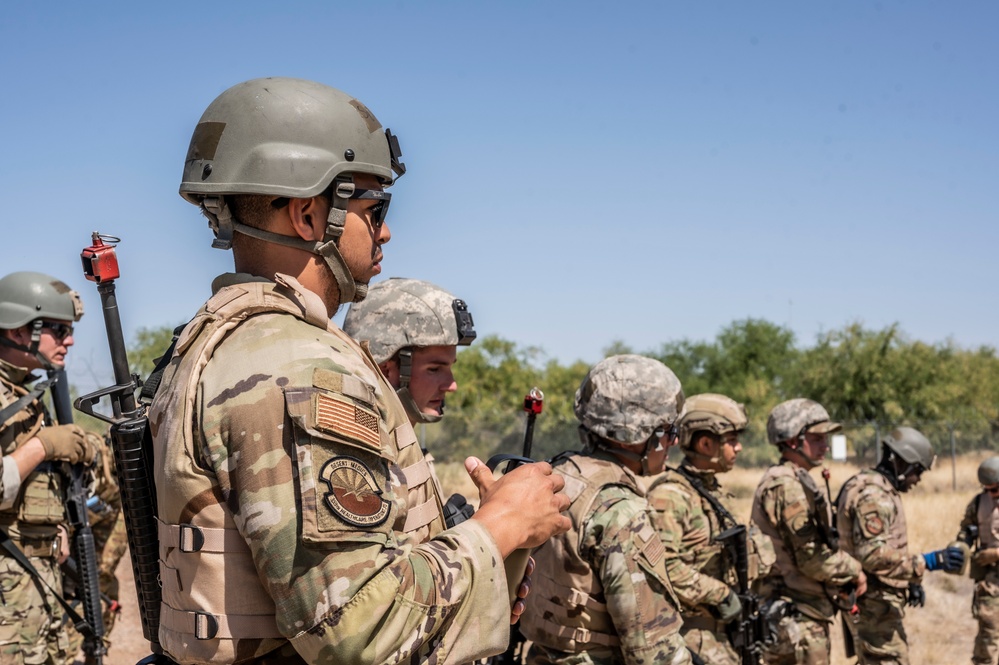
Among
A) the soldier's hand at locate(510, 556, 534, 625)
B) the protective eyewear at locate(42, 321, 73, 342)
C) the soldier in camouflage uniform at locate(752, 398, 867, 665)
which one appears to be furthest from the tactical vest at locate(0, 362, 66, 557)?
the soldier in camouflage uniform at locate(752, 398, 867, 665)

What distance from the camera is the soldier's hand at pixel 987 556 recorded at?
991 cm

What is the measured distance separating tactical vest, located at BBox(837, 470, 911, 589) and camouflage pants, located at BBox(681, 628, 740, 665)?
2.87m

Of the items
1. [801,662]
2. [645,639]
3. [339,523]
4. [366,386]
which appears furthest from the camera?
[801,662]

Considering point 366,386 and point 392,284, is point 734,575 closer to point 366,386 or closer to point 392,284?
point 392,284

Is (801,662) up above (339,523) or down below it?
below

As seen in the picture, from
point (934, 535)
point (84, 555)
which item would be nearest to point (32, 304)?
point (84, 555)

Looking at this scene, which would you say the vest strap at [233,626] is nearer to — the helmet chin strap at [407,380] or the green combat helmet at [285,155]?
the green combat helmet at [285,155]

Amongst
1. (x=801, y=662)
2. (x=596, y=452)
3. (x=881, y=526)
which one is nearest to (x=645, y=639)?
(x=596, y=452)

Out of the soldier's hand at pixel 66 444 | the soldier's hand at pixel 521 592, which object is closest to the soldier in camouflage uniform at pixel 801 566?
the soldier's hand at pixel 66 444

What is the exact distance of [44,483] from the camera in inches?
247

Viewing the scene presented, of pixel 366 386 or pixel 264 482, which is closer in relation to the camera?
pixel 264 482

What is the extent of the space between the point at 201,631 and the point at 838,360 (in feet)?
105

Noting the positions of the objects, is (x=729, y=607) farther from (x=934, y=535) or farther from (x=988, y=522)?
(x=934, y=535)

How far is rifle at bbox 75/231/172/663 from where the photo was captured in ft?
7.69
